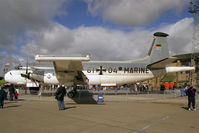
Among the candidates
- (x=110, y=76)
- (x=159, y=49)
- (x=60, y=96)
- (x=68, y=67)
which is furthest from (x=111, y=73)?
(x=60, y=96)

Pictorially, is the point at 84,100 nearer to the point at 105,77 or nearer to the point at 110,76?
the point at 105,77

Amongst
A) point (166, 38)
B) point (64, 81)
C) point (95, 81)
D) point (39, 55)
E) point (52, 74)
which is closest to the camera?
Answer: point (39, 55)

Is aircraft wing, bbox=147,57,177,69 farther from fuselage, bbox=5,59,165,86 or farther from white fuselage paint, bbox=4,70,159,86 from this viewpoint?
white fuselage paint, bbox=4,70,159,86

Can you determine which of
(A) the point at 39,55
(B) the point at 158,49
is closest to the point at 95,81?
(B) the point at 158,49

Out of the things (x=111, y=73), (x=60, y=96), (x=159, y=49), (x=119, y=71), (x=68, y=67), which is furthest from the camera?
(x=159, y=49)

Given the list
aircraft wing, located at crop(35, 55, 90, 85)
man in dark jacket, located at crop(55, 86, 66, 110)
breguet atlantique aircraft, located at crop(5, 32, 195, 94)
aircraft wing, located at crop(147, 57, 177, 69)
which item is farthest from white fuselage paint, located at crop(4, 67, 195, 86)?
man in dark jacket, located at crop(55, 86, 66, 110)

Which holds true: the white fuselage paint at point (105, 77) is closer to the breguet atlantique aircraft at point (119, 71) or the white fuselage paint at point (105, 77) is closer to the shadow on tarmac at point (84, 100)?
the breguet atlantique aircraft at point (119, 71)

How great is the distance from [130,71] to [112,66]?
7.97ft

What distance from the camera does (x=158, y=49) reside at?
20266 millimetres

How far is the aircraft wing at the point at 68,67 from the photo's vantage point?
352 inches

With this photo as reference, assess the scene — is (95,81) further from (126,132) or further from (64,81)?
(126,132)

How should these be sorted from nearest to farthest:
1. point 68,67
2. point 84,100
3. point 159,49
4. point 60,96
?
point 60,96, point 68,67, point 84,100, point 159,49

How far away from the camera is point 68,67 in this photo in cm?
1220

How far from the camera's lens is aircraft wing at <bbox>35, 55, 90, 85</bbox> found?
8.94 metres
